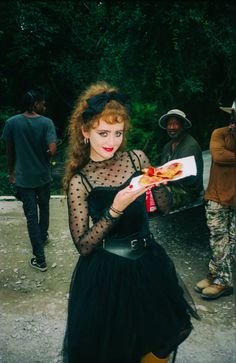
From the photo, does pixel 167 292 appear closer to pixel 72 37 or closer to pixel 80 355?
pixel 80 355

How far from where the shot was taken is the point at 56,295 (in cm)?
419

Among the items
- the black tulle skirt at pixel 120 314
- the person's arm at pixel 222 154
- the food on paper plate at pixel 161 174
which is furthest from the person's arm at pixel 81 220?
the person's arm at pixel 222 154

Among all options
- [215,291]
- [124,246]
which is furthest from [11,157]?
[124,246]

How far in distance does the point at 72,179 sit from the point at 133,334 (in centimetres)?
91

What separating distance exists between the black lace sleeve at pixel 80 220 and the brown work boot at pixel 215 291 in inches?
92.2

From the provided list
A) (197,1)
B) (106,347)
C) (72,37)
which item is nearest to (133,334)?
(106,347)

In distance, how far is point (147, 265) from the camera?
2.20 m

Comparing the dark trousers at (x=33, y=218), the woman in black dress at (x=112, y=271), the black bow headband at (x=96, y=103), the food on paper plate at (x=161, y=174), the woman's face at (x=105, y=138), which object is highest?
the black bow headband at (x=96, y=103)

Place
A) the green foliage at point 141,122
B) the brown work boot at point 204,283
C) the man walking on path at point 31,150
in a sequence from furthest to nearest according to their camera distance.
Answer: the green foliage at point 141,122, the man walking on path at point 31,150, the brown work boot at point 204,283

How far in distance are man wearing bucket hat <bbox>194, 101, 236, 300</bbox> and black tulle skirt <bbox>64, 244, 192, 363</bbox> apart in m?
1.99

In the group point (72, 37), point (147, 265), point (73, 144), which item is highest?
A: point (72, 37)

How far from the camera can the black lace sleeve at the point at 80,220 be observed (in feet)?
6.88

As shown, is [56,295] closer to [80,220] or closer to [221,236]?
[221,236]

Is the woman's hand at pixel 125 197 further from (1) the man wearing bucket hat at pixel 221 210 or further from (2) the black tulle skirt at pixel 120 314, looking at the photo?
(1) the man wearing bucket hat at pixel 221 210
